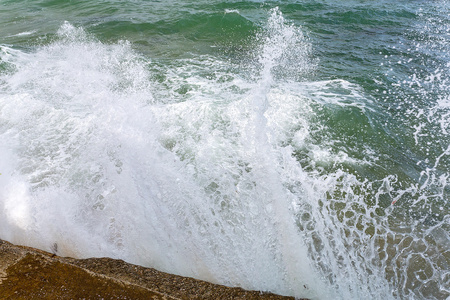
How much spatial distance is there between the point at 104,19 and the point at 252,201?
406 inches

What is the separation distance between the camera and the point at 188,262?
12.1 ft

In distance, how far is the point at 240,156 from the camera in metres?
5.29

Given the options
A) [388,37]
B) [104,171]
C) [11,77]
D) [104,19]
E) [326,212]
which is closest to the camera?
[326,212]

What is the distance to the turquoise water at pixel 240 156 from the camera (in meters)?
3.81

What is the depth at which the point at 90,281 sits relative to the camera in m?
2.97

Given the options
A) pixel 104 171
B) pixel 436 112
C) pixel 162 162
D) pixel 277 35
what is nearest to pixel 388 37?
pixel 277 35

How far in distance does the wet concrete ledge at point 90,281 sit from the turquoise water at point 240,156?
0.35 m

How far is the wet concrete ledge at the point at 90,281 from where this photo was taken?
2857mm

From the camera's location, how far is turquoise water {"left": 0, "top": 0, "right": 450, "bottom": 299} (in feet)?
12.5

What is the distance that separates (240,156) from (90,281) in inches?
119

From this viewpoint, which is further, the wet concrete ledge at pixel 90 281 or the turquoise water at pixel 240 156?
the turquoise water at pixel 240 156

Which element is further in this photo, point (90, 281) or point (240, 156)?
point (240, 156)

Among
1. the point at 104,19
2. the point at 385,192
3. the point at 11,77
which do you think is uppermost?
the point at 104,19

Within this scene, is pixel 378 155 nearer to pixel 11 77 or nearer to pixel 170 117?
pixel 170 117
